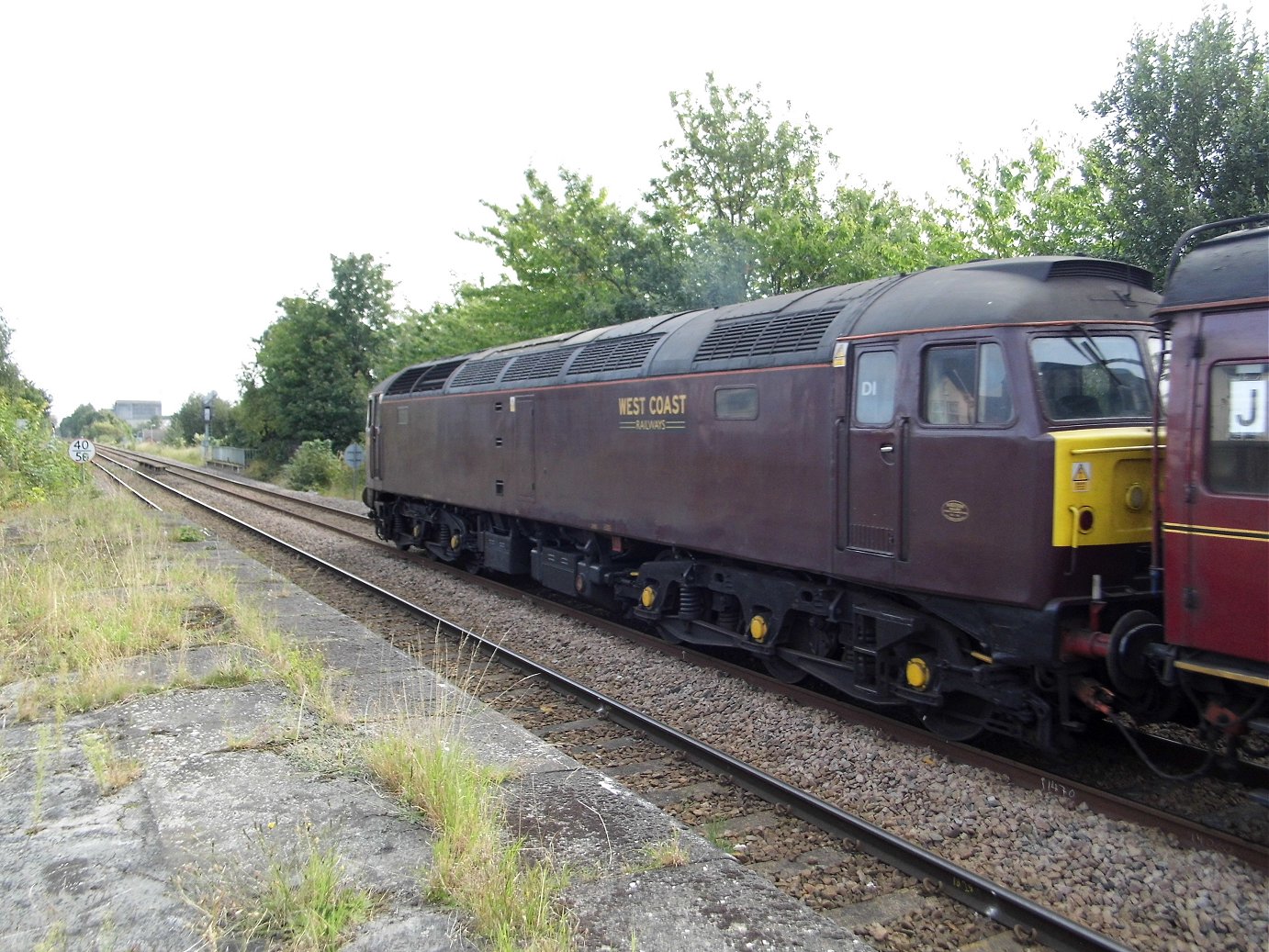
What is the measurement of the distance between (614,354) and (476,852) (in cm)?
679

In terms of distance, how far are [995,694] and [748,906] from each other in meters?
2.51

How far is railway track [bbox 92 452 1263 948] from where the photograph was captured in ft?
13.7

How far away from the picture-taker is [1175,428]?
4.82 metres

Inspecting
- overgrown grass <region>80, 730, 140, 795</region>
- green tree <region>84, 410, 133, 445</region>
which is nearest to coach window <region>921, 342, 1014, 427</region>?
overgrown grass <region>80, 730, 140, 795</region>

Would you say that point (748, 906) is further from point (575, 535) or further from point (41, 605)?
point (41, 605)

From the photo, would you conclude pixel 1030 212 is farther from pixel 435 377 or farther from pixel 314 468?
pixel 314 468

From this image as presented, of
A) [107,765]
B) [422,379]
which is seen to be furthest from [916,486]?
[422,379]

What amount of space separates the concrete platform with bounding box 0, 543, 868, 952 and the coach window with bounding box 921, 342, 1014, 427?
304cm

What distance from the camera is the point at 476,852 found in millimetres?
4223

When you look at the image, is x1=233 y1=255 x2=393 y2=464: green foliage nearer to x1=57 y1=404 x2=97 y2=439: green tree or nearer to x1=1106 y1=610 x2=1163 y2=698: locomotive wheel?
x1=1106 y1=610 x2=1163 y2=698: locomotive wheel

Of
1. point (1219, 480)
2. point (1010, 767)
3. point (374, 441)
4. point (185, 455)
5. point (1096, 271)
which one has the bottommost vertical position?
point (1010, 767)

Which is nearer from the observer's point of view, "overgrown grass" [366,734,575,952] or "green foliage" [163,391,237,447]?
"overgrown grass" [366,734,575,952]

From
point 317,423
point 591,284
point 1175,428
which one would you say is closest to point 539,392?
point 1175,428

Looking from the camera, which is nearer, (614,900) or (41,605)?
(614,900)
